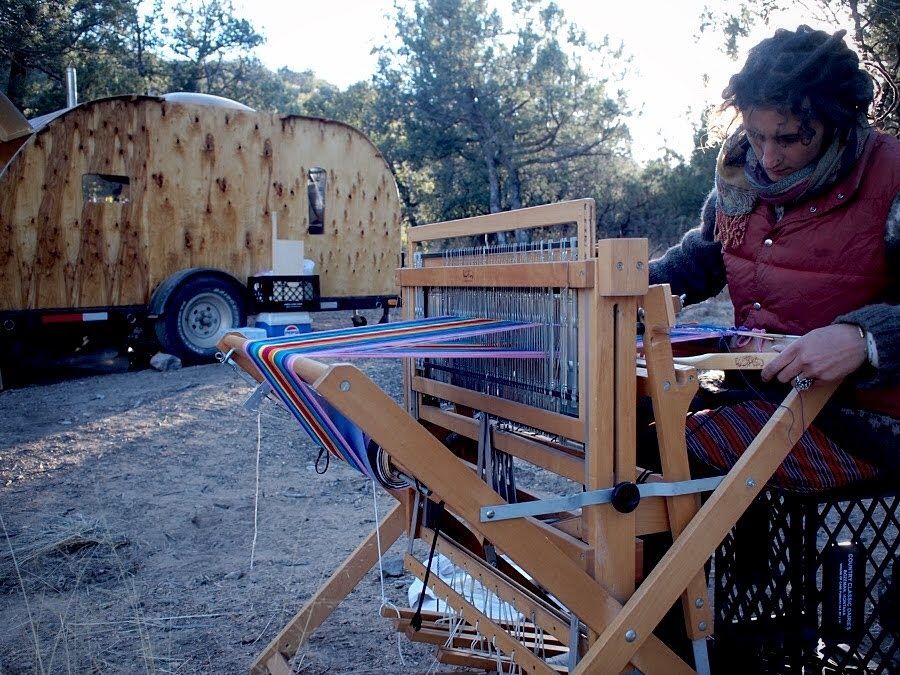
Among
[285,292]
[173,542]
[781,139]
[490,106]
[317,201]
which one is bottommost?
[173,542]

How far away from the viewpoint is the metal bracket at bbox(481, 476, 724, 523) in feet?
5.34

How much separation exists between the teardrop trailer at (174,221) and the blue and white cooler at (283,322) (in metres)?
0.08

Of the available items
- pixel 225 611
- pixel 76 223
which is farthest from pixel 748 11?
pixel 225 611

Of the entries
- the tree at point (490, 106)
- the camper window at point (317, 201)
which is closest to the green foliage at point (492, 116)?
the tree at point (490, 106)

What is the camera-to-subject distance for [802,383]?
1728 mm

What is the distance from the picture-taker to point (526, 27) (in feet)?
63.2

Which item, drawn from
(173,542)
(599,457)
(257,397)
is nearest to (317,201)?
(173,542)

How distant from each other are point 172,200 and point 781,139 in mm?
6591

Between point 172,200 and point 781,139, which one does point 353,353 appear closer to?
point 781,139

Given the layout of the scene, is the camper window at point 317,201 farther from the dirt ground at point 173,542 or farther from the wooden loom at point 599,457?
the wooden loom at point 599,457

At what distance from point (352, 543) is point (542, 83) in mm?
16591

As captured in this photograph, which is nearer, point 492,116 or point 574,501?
point 574,501

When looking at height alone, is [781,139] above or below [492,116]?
below

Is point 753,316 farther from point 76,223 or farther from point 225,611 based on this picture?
point 76,223
